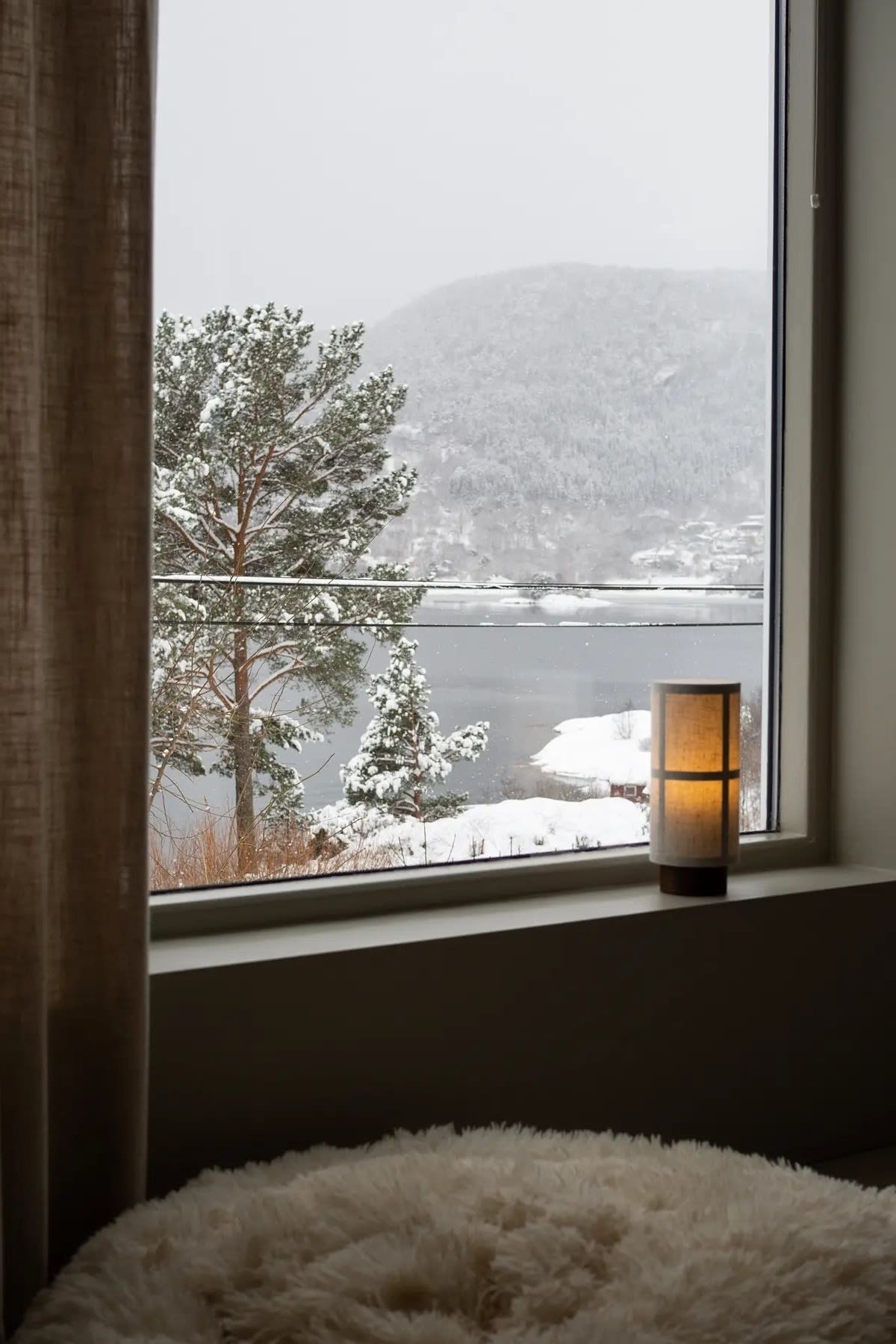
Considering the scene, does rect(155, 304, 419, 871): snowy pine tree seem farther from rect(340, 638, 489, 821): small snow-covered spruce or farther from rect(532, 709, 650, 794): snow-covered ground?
rect(532, 709, 650, 794): snow-covered ground

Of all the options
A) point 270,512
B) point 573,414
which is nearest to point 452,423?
point 573,414

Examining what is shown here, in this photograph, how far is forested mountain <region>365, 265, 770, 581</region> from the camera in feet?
6.56

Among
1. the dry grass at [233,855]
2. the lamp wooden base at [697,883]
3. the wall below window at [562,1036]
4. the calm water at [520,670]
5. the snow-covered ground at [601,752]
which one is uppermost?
the calm water at [520,670]

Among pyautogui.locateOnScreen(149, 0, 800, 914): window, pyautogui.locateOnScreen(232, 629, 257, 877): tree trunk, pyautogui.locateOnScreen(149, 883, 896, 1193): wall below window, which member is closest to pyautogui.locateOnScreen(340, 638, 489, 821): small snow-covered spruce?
pyautogui.locateOnScreen(149, 0, 800, 914): window

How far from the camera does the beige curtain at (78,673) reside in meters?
1.25

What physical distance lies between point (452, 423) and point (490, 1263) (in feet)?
4.12

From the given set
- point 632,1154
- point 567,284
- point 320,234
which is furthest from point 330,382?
point 632,1154

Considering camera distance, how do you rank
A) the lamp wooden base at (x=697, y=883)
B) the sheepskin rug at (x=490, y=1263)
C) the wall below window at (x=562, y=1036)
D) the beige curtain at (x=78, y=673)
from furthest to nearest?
1. the lamp wooden base at (x=697, y=883)
2. the wall below window at (x=562, y=1036)
3. the beige curtain at (x=78, y=673)
4. the sheepskin rug at (x=490, y=1263)

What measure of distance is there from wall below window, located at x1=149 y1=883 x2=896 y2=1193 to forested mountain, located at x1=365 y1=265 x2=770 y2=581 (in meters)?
0.60

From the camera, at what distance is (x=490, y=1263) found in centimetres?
112

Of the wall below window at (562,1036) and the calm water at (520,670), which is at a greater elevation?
the calm water at (520,670)

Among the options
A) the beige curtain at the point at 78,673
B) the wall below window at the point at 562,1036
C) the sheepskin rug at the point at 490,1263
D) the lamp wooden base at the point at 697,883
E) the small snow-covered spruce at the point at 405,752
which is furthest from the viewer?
the lamp wooden base at the point at 697,883

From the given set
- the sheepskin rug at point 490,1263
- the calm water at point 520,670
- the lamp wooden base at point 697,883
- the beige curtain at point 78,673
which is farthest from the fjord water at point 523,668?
the sheepskin rug at point 490,1263

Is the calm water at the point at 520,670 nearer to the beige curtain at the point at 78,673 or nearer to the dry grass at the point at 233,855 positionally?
the dry grass at the point at 233,855
